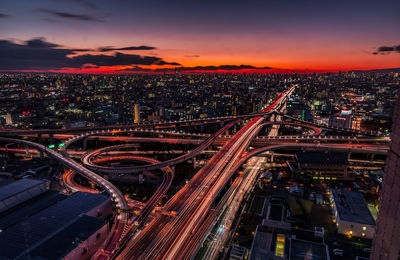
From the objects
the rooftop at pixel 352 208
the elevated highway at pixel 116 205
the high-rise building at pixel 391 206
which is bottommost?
the elevated highway at pixel 116 205

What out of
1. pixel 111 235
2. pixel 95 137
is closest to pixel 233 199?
pixel 111 235

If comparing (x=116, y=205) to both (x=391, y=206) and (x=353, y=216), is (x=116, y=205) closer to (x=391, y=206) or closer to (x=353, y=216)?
(x=353, y=216)

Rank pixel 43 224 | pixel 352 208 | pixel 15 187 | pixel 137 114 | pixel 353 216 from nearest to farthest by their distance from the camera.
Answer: pixel 43 224 < pixel 353 216 < pixel 352 208 < pixel 15 187 < pixel 137 114

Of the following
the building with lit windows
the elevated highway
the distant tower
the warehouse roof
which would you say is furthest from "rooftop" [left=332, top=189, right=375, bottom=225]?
the distant tower

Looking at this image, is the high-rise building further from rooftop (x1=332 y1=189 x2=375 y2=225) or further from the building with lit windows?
rooftop (x1=332 y1=189 x2=375 y2=225)

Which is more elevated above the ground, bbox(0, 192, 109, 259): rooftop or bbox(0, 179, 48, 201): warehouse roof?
bbox(0, 179, 48, 201): warehouse roof

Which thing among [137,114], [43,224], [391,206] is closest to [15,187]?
[43,224]

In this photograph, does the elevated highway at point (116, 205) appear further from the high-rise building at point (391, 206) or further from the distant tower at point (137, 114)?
the distant tower at point (137, 114)

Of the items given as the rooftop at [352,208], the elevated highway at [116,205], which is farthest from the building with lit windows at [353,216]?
the elevated highway at [116,205]
